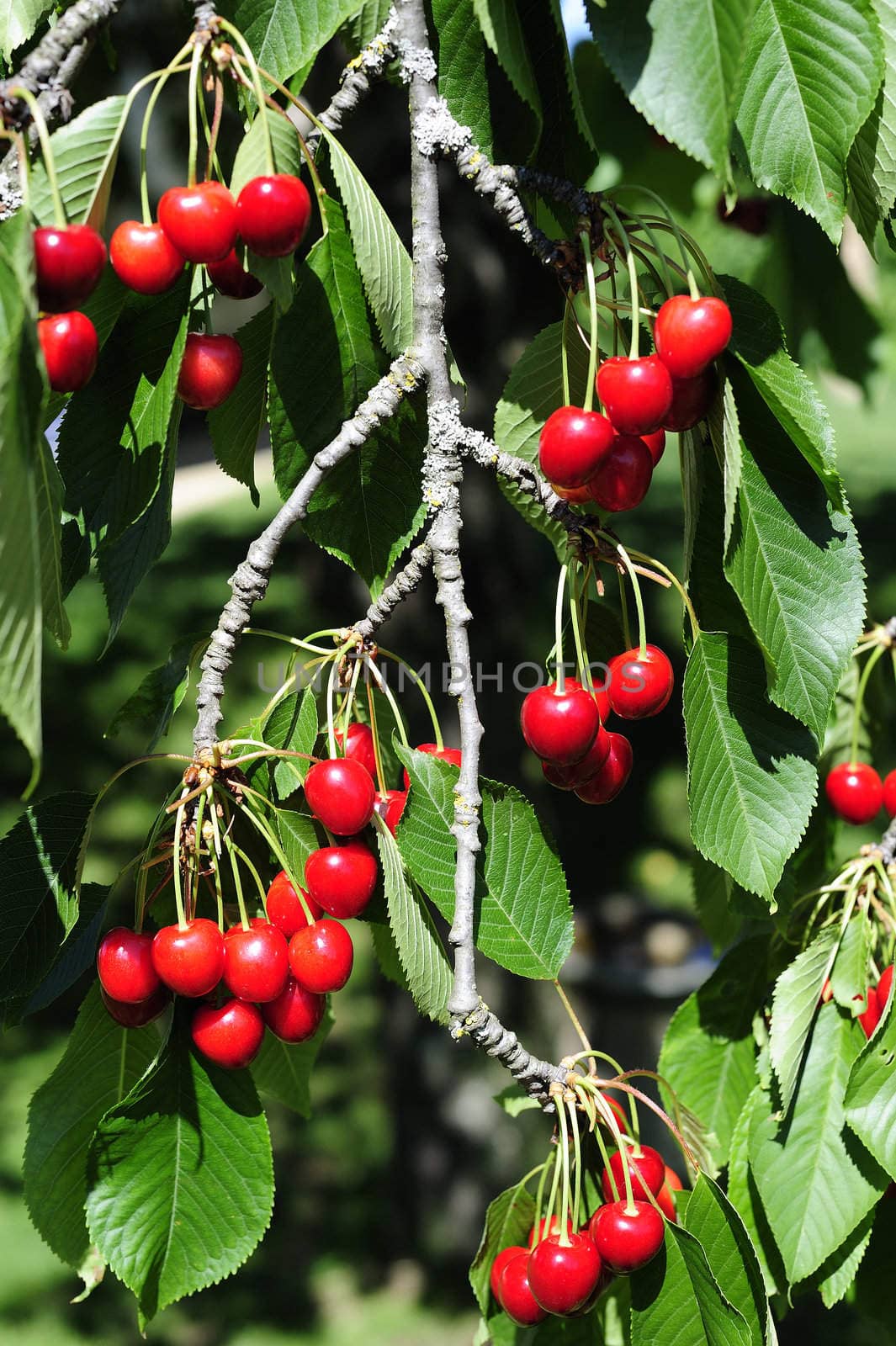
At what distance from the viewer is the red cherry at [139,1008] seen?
4.39 feet

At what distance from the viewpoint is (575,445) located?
132 centimetres

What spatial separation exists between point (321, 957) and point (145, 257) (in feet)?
2.49

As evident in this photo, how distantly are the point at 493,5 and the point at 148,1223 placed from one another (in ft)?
4.51

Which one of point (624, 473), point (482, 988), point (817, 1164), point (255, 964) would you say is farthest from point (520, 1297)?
point (482, 988)

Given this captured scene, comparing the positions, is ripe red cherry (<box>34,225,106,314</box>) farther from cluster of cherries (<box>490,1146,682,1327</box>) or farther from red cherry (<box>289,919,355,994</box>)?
cluster of cherries (<box>490,1146,682,1327</box>)

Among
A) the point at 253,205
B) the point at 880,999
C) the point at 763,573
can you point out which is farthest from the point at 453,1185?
the point at 253,205

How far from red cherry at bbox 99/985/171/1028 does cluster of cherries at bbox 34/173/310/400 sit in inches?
26.5

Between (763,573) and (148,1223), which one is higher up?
(763,573)

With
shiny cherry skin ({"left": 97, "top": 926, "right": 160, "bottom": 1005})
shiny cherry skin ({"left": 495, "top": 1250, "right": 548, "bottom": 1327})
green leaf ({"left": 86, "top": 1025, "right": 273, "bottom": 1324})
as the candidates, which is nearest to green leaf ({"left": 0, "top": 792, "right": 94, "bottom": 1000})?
shiny cherry skin ({"left": 97, "top": 926, "right": 160, "bottom": 1005})

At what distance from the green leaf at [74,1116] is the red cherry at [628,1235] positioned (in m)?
0.60

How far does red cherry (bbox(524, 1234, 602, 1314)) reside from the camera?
53.2 inches

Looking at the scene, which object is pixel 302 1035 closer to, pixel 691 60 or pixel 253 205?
pixel 253 205

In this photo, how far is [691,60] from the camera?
1.13 metres

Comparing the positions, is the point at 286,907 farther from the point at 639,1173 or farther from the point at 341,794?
the point at 639,1173
